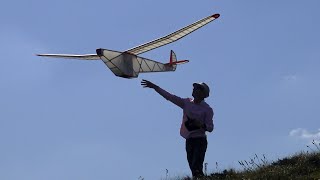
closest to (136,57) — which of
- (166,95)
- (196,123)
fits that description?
(166,95)

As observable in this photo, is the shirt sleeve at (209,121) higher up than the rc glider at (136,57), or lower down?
lower down

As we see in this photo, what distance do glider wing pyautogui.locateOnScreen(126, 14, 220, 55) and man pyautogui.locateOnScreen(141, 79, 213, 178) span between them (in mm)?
4803

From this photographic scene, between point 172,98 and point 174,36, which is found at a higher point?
point 174,36

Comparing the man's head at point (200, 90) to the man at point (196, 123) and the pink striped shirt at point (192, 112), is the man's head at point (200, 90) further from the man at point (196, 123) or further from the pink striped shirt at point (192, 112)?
the pink striped shirt at point (192, 112)

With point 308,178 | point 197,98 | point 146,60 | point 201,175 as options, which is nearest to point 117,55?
point 146,60

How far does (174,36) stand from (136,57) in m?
2.50

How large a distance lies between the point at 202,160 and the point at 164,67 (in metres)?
5.68

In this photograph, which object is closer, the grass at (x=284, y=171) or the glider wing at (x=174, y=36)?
the grass at (x=284, y=171)

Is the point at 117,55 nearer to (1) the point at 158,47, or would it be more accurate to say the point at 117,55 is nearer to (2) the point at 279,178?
(1) the point at 158,47

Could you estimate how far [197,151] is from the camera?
27.5 ft

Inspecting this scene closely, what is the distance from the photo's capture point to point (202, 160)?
8.44 m

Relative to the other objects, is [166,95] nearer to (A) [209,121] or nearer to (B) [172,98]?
(B) [172,98]

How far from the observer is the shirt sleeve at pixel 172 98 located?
866 cm

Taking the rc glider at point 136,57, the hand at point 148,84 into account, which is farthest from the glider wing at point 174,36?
the hand at point 148,84
